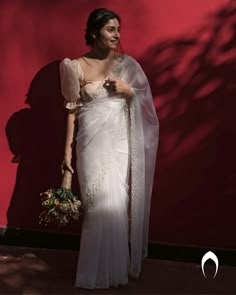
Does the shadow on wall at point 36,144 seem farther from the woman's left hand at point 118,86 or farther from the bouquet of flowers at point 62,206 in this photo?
the woman's left hand at point 118,86

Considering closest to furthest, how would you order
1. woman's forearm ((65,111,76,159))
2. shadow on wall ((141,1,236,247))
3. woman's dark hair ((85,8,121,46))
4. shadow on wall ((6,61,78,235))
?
1. woman's dark hair ((85,8,121,46))
2. woman's forearm ((65,111,76,159))
3. shadow on wall ((141,1,236,247))
4. shadow on wall ((6,61,78,235))

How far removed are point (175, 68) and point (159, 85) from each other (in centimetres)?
18

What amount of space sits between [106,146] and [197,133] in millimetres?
875

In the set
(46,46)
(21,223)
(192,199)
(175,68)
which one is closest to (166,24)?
(175,68)

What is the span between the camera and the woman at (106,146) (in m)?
3.88

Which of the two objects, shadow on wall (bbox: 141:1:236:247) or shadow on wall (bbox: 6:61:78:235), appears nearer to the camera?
shadow on wall (bbox: 141:1:236:247)

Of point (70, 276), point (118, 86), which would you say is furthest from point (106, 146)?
point (70, 276)

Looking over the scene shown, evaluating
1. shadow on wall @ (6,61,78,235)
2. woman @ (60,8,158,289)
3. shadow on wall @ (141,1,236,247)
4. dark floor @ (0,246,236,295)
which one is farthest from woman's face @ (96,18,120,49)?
dark floor @ (0,246,236,295)

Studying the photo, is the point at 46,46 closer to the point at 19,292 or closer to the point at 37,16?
the point at 37,16

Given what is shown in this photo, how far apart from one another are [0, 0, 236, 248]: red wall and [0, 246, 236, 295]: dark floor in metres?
0.23

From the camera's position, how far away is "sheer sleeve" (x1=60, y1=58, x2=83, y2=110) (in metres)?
3.86

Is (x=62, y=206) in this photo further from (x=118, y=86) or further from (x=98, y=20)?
(x=98, y=20)

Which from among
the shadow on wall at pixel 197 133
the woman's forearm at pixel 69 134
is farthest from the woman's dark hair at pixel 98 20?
the shadow on wall at pixel 197 133

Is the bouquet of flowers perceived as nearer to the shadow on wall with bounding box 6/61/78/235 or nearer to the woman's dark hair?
the shadow on wall with bounding box 6/61/78/235
